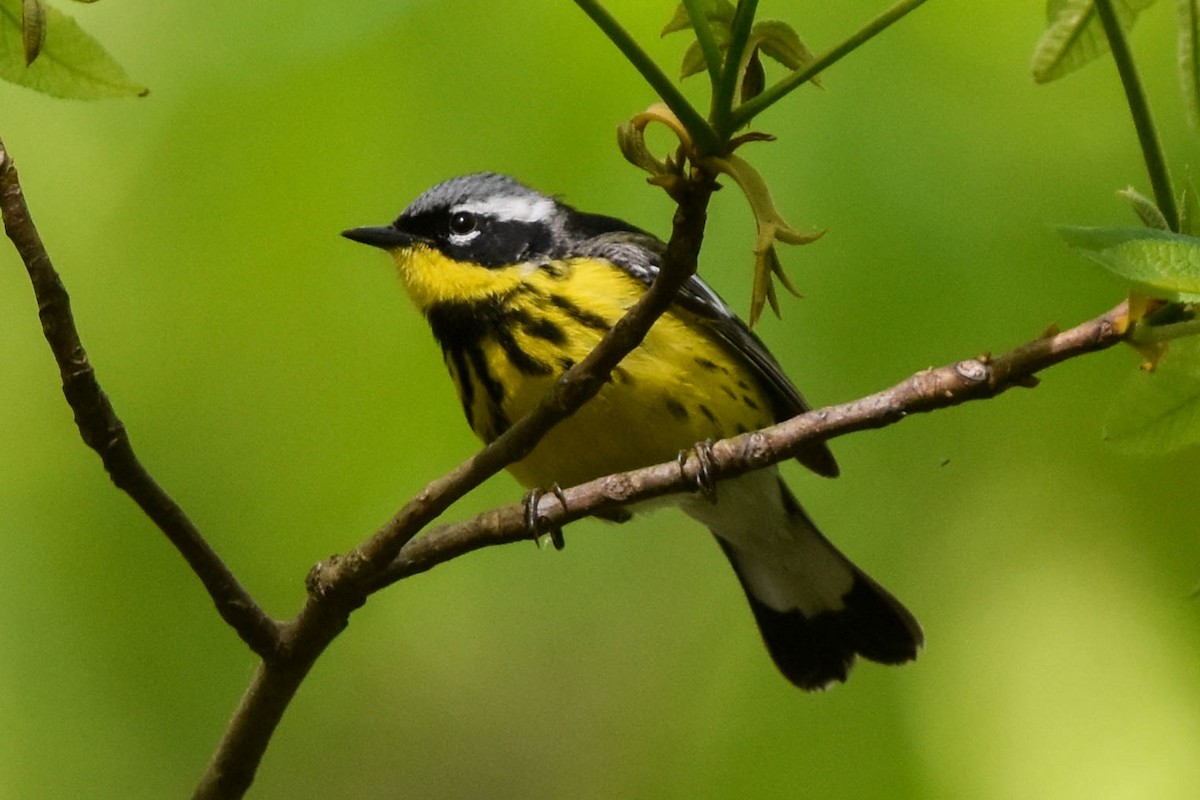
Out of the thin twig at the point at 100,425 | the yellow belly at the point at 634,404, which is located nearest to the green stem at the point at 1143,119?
the thin twig at the point at 100,425

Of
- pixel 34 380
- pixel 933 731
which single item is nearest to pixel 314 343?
pixel 34 380

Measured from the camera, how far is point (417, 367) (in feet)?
13.5

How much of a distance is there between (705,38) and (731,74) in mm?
44

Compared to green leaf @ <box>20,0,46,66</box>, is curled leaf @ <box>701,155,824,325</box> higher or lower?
lower

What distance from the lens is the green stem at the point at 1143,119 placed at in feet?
4.64

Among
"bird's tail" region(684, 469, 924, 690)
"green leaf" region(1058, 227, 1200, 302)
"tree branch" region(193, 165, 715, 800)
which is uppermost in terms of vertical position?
"green leaf" region(1058, 227, 1200, 302)

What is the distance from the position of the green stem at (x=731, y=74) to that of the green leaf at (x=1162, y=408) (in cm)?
50

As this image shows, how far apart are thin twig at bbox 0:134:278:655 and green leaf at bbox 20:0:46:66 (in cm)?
37

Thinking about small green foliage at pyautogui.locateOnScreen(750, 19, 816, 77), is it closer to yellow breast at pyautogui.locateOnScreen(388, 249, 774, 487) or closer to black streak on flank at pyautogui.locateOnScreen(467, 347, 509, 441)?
yellow breast at pyautogui.locateOnScreen(388, 249, 774, 487)

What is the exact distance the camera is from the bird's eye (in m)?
3.53

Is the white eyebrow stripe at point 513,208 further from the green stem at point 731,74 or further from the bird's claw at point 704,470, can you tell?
the green stem at point 731,74

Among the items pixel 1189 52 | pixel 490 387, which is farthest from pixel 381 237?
pixel 1189 52

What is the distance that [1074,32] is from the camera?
1665 millimetres

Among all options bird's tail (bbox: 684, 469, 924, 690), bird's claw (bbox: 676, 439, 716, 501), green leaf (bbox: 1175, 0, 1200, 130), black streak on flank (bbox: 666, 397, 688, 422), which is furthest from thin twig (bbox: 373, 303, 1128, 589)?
bird's tail (bbox: 684, 469, 924, 690)
